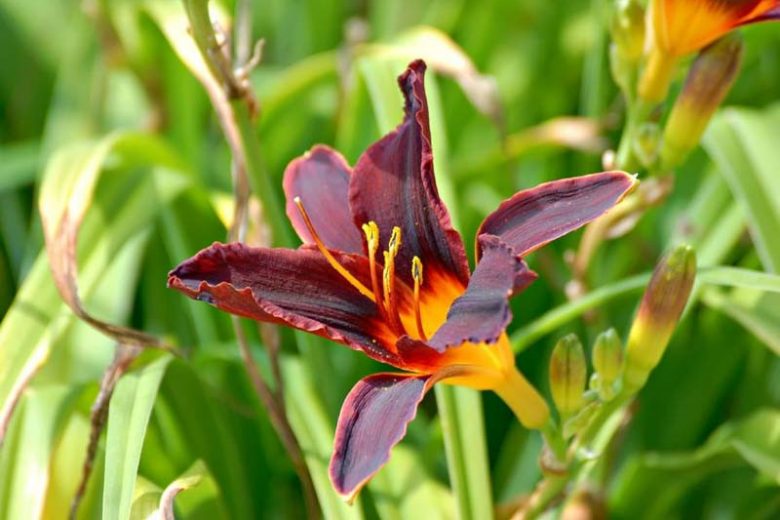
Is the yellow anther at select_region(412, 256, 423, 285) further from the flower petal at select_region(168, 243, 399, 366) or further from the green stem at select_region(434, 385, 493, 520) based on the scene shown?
the green stem at select_region(434, 385, 493, 520)

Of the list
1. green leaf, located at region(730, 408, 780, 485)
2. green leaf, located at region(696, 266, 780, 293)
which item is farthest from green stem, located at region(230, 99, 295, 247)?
green leaf, located at region(730, 408, 780, 485)

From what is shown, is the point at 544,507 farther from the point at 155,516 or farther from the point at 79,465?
the point at 79,465

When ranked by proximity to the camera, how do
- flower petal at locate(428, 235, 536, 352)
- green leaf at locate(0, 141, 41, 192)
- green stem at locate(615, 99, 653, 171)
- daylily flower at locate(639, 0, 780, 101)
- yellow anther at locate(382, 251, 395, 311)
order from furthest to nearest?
green leaf at locate(0, 141, 41, 192) → green stem at locate(615, 99, 653, 171) → daylily flower at locate(639, 0, 780, 101) → yellow anther at locate(382, 251, 395, 311) → flower petal at locate(428, 235, 536, 352)

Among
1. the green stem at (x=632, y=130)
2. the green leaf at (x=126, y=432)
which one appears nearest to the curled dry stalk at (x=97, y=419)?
the green leaf at (x=126, y=432)

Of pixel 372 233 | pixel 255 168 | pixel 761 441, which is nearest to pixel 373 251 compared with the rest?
pixel 372 233

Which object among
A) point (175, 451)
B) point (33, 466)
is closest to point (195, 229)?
point (175, 451)

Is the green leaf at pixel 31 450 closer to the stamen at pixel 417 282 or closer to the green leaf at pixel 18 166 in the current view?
the stamen at pixel 417 282

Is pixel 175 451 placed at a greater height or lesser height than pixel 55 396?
lesser

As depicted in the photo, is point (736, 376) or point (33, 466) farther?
point (736, 376)
